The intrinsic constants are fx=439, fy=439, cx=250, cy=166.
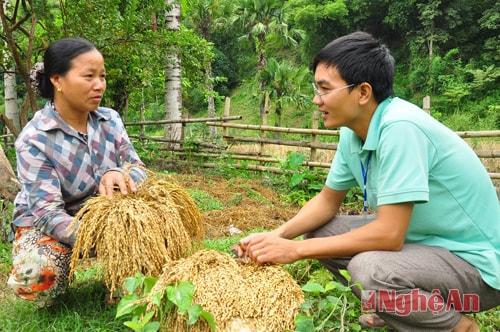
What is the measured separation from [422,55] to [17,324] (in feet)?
94.9

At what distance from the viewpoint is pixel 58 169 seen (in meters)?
2.24

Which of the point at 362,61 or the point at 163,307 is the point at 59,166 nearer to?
the point at 163,307

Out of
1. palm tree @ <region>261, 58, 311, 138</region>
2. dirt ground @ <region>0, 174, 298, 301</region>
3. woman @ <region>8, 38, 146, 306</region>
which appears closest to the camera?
woman @ <region>8, 38, 146, 306</region>

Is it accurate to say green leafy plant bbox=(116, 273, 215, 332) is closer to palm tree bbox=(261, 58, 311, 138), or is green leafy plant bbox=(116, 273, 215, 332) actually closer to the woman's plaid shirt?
the woman's plaid shirt

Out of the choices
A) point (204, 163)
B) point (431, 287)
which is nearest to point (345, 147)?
point (431, 287)

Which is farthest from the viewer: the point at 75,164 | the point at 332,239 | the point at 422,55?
the point at 422,55

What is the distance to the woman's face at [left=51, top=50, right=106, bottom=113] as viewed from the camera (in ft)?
7.23

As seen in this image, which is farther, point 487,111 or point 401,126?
point 487,111

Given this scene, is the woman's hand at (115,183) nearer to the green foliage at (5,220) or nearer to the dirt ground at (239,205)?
the dirt ground at (239,205)

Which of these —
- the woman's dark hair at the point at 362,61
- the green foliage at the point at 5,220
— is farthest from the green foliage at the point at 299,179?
the woman's dark hair at the point at 362,61

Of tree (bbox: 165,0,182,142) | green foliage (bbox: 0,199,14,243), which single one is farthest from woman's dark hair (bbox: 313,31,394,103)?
tree (bbox: 165,0,182,142)

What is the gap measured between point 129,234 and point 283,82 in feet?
71.6

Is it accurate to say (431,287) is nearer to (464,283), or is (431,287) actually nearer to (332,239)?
(464,283)

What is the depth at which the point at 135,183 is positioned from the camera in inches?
86.3
